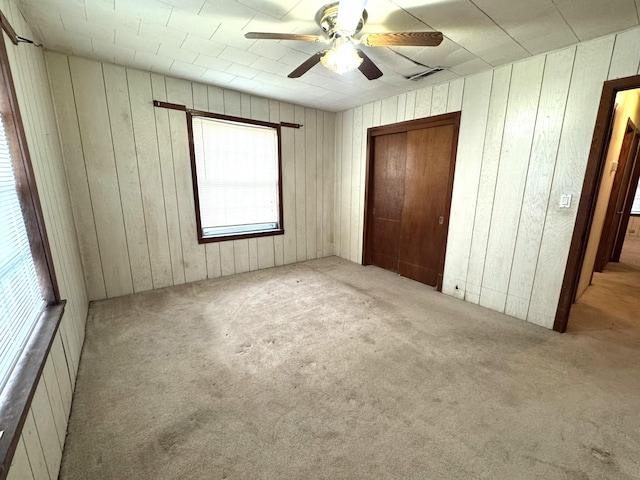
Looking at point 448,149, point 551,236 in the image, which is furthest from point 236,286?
point 551,236

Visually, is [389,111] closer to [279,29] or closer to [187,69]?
[279,29]

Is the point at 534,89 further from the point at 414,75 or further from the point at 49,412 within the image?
the point at 49,412

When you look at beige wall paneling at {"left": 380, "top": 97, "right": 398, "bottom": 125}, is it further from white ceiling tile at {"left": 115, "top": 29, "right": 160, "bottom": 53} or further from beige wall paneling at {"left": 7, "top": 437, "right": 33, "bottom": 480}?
beige wall paneling at {"left": 7, "top": 437, "right": 33, "bottom": 480}

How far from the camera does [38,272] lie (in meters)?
1.56

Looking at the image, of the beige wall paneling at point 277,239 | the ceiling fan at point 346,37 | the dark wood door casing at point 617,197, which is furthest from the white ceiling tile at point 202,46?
the dark wood door casing at point 617,197

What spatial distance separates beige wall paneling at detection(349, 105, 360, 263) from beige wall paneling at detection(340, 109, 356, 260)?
54mm

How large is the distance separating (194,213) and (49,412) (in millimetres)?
2506

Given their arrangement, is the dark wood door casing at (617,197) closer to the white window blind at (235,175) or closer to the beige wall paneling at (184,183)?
the white window blind at (235,175)

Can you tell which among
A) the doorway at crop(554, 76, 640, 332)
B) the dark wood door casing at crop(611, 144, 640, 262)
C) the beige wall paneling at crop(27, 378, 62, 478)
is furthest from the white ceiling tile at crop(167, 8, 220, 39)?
the dark wood door casing at crop(611, 144, 640, 262)

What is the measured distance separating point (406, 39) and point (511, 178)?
182cm

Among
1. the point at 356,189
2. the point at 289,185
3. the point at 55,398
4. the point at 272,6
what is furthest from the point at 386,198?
the point at 55,398

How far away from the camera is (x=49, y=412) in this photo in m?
1.25

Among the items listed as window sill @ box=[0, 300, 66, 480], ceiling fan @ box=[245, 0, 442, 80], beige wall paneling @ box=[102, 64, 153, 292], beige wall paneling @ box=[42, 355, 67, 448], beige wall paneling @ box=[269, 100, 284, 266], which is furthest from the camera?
beige wall paneling @ box=[269, 100, 284, 266]

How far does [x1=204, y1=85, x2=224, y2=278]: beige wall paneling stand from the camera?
3.33 meters
